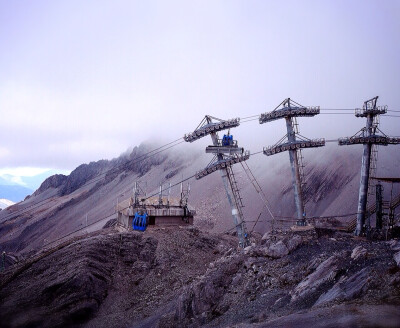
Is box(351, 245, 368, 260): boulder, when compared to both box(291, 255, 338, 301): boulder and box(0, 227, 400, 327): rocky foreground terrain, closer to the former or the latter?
box(0, 227, 400, 327): rocky foreground terrain

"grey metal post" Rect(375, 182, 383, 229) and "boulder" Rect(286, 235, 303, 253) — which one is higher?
"grey metal post" Rect(375, 182, 383, 229)

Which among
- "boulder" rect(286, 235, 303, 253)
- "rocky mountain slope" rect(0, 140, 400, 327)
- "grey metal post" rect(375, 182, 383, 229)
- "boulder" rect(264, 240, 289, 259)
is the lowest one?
"rocky mountain slope" rect(0, 140, 400, 327)

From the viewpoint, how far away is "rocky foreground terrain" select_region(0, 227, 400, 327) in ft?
36.4

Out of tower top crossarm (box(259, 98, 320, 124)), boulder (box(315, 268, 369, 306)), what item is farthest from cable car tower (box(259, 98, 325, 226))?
boulder (box(315, 268, 369, 306))

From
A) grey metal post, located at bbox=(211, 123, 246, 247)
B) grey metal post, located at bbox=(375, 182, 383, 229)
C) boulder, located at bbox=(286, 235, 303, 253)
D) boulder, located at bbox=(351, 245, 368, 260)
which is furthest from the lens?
grey metal post, located at bbox=(211, 123, 246, 247)

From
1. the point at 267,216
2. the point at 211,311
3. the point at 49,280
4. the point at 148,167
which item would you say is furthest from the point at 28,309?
the point at 148,167

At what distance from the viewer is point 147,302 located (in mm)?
21109

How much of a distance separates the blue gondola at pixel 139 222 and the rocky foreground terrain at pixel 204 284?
1418 mm

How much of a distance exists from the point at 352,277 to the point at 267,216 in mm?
51114

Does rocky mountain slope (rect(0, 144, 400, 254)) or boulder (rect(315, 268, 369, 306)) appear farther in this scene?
rocky mountain slope (rect(0, 144, 400, 254))

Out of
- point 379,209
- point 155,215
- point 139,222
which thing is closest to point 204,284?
point 379,209

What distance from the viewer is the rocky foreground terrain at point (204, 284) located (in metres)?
11.1

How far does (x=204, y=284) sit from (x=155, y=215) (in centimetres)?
1684

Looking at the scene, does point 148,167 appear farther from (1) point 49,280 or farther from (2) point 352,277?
(2) point 352,277
